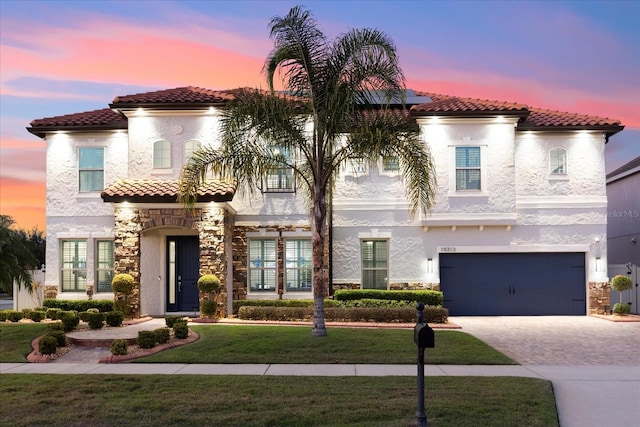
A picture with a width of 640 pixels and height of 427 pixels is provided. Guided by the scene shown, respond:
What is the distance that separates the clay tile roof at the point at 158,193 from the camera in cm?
1939

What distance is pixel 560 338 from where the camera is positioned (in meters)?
16.4

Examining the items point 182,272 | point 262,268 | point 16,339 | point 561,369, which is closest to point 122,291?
point 182,272

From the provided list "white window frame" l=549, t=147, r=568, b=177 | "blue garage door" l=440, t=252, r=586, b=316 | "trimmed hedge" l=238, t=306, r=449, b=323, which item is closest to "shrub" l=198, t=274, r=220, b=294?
"trimmed hedge" l=238, t=306, r=449, b=323

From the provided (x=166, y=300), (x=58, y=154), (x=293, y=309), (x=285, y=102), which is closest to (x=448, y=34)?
(x=285, y=102)

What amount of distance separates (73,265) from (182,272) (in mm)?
3903

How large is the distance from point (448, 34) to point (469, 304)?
30.7ft

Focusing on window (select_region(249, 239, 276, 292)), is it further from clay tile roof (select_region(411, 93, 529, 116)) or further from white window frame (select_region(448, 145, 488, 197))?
clay tile roof (select_region(411, 93, 529, 116))

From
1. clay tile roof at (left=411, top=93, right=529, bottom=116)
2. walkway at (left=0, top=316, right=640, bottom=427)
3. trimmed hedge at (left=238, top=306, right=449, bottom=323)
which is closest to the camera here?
walkway at (left=0, top=316, right=640, bottom=427)

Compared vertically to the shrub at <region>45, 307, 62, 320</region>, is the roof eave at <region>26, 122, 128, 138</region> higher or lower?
higher

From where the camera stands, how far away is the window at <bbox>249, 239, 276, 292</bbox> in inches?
860

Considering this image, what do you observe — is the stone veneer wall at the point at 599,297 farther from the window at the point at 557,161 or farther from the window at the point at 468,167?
the window at the point at 468,167

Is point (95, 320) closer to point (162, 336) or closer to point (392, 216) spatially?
point (162, 336)

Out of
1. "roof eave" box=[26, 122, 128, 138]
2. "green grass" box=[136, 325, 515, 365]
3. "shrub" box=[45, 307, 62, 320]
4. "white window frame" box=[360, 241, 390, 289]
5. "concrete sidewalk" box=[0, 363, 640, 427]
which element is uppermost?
"roof eave" box=[26, 122, 128, 138]

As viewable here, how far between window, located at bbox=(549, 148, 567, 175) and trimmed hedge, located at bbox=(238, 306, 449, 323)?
277 inches
